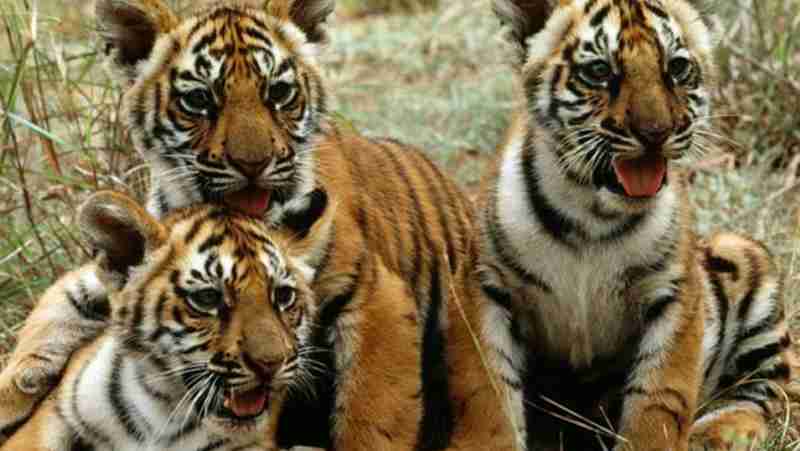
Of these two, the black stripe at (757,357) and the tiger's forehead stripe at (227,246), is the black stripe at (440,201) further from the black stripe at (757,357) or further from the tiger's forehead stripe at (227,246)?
the tiger's forehead stripe at (227,246)

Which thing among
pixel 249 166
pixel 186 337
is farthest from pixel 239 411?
pixel 249 166

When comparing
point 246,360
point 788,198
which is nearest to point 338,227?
point 246,360

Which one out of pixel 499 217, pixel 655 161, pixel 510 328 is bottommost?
pixel 510 328

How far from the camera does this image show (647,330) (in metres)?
4.58

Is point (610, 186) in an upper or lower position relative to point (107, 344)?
upper

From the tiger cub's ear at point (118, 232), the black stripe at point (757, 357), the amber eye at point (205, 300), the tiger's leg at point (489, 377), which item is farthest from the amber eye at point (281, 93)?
the black stripe at point (757, 357)

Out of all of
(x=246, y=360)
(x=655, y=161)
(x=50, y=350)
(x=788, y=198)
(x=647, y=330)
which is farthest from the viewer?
(x=788, y=198)

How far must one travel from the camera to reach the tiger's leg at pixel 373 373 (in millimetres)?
4582

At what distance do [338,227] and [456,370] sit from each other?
0.60 m

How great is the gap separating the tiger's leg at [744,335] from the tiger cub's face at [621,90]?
83 centimetres

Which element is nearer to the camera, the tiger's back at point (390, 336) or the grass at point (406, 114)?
the tiger's back at point (390, 336)

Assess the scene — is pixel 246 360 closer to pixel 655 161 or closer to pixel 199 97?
pixel 199 97

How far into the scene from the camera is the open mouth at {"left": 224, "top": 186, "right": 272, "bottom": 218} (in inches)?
173

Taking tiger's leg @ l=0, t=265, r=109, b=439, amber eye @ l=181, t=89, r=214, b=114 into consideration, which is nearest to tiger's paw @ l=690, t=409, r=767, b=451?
amber eye @ l=181, t=89, r=214, b=114
